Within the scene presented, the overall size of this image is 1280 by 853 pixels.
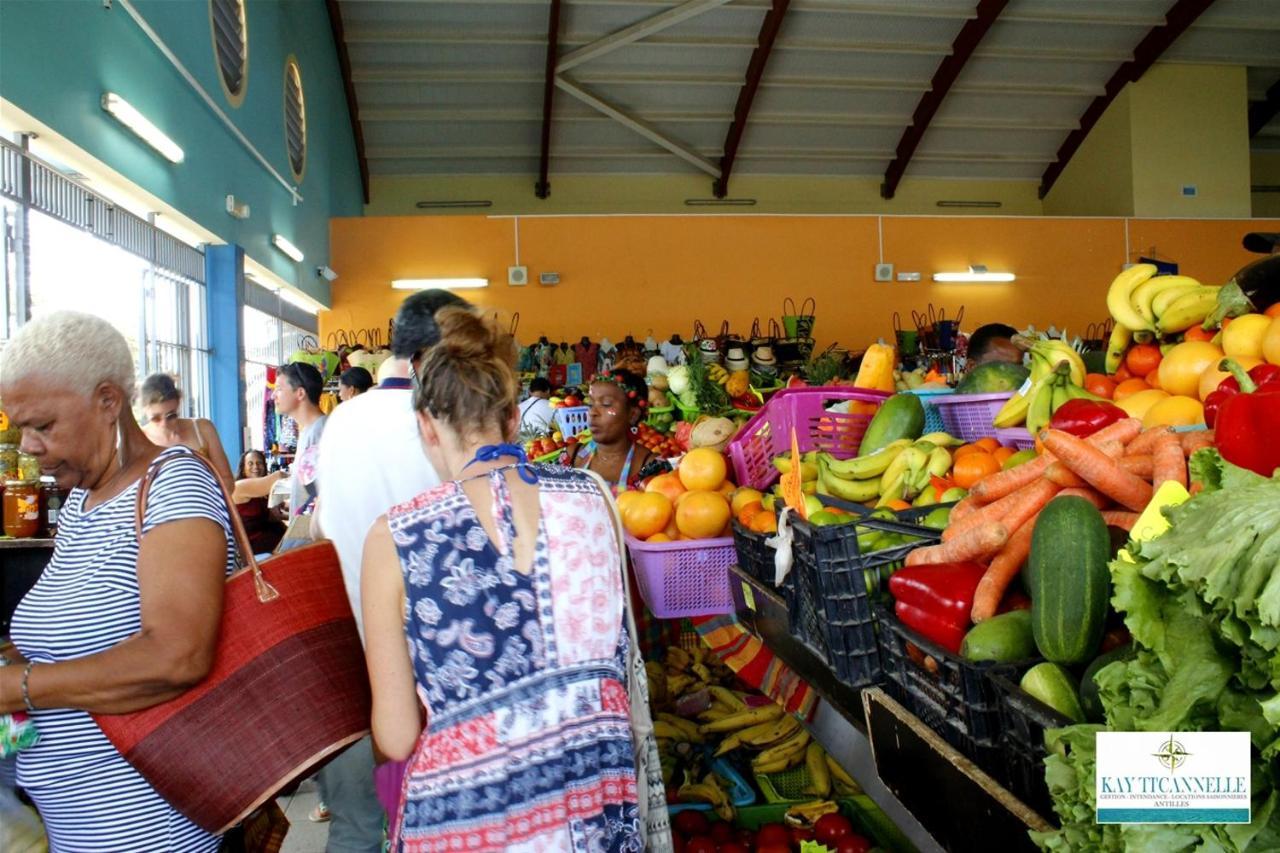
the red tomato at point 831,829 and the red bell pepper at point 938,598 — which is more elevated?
the red bell pepper at point 938,598

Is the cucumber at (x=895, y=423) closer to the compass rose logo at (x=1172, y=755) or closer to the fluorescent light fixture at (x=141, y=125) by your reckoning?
the compass rose logo at (x=1172, y=755)

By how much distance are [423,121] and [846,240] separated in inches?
228

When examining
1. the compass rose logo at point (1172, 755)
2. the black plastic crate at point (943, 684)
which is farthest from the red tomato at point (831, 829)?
the compass rose logo at point (1172, 755)

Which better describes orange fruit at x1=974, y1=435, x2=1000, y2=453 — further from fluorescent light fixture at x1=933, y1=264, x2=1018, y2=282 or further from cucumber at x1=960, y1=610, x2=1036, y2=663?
fluorescent light fixture at x1=933, y1=264, x2=1018, y2=282

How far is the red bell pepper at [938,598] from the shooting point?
1417 mm

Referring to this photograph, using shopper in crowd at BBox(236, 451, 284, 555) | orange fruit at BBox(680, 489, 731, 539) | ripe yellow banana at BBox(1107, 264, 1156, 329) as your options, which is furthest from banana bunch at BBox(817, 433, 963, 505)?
shopper in crowd at BBox(236, 451, 284, 555)

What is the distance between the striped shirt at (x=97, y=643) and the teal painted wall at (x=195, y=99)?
3.01m

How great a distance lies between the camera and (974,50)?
11617 millimetres

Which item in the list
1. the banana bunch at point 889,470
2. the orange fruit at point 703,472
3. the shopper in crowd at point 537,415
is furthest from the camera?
the shopper in crowd at point 537,415

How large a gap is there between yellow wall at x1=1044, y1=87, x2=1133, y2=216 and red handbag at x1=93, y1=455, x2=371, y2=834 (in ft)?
42.3

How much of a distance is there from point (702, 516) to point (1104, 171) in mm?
12374

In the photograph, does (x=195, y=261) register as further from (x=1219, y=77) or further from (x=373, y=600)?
(x=1219, y=77)

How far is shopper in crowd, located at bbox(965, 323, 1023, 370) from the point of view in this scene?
3.89 m

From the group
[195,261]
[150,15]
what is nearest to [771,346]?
[195,261]
